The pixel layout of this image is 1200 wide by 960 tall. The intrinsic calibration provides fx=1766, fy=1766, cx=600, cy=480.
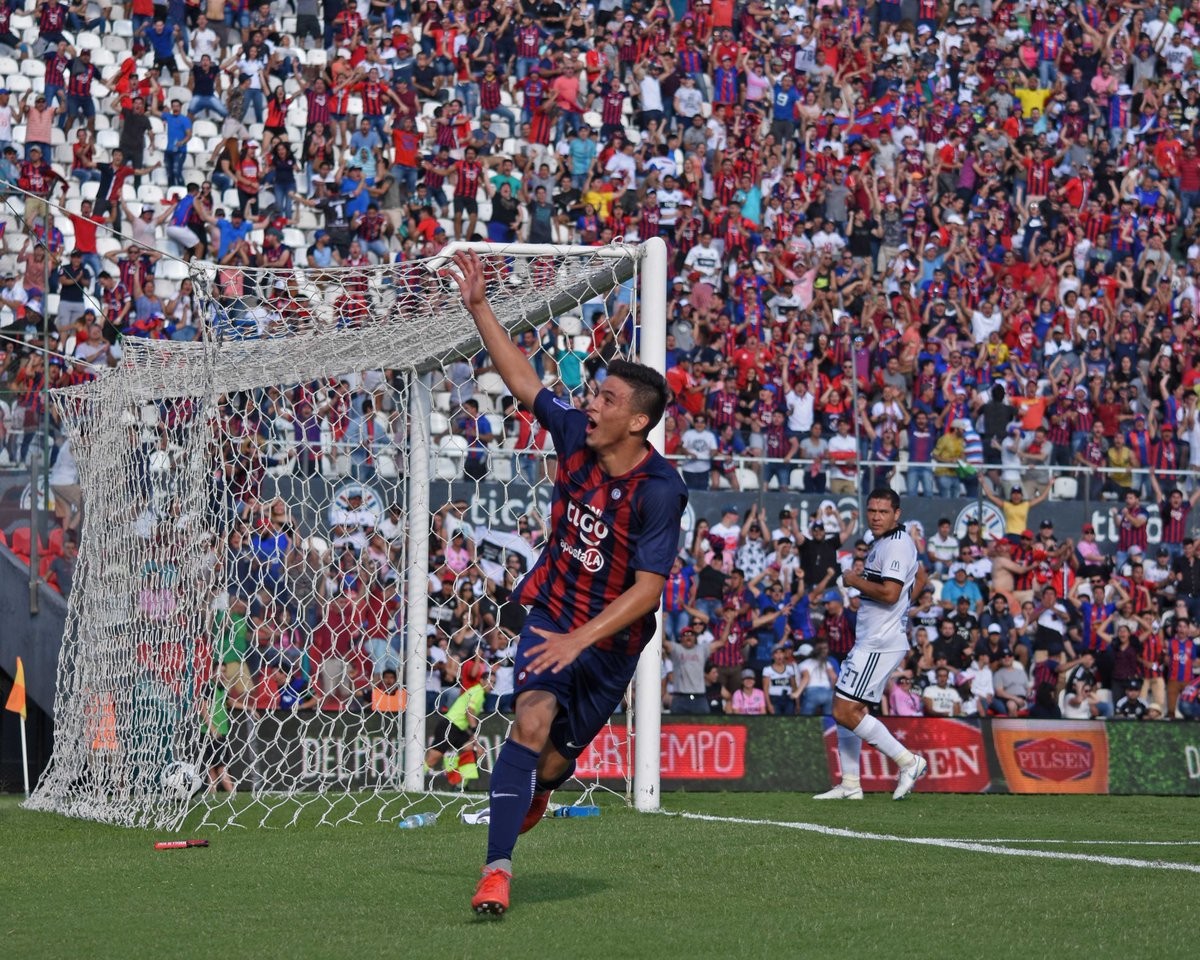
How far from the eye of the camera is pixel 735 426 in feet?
69.3

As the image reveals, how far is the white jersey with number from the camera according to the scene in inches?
492

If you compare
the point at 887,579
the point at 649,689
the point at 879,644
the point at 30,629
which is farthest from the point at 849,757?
the point at 30,629

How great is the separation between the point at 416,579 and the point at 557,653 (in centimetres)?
655

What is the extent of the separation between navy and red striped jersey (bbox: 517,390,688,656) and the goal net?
362cm

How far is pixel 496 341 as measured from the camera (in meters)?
6.97

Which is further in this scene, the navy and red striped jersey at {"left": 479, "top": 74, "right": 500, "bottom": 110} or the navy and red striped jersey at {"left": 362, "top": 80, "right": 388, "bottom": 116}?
the navy and red striped jersey at {"left": 479, "top": 74, "right": 500, "bottom": 110}

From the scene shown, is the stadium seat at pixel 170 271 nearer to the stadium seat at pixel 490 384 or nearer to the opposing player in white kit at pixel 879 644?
the stadium seat at pixel 490 384

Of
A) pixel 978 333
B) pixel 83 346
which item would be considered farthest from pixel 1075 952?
pixel 978 333

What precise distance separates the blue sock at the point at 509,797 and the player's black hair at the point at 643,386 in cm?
134

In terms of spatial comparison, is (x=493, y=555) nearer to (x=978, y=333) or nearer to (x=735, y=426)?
(x=735, y=426)

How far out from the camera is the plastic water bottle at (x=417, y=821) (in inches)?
396

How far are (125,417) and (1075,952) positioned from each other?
872cm

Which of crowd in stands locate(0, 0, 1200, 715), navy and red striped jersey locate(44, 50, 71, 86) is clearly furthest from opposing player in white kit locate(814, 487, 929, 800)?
navy and red striped jersey locate(44, 50, 71, 86)

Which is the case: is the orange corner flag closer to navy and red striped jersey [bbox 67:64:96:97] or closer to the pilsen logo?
the pilsen logo
